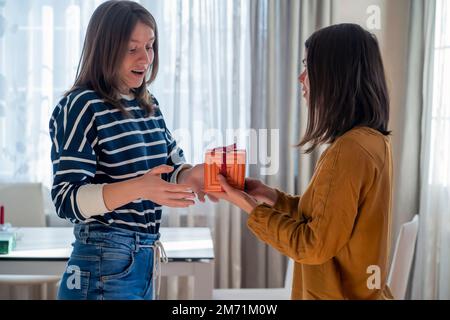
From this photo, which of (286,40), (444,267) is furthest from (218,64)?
(444,267)

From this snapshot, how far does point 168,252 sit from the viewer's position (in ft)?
7.10

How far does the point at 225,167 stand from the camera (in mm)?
1289

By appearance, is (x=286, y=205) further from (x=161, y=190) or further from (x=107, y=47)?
(x=107, y=47)

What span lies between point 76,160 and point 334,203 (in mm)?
486

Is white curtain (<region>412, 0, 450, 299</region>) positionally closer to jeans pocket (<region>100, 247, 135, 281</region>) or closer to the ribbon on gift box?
the ribbon on gift box

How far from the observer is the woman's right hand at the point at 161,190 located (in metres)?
1.17

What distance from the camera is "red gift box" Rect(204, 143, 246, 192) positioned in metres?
1.28

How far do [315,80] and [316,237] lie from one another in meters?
0.30

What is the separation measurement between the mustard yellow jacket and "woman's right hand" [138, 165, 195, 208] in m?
0.15

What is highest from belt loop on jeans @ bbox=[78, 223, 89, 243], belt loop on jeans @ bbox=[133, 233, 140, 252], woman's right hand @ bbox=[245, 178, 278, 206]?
woman's right hand @ bbox=[245, 178, 278, 206]

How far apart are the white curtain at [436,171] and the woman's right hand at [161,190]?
185 cm

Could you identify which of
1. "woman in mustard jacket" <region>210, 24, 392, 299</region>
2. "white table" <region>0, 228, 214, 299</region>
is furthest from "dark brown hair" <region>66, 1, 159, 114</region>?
"white table" <region>0, 228, 214, 299</region>
